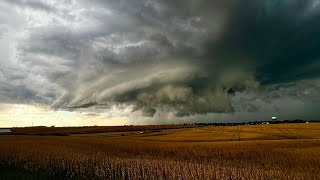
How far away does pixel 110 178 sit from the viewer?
18.4m

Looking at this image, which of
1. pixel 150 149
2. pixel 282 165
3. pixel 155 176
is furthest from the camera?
pixel 150 149

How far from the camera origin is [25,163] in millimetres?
25172

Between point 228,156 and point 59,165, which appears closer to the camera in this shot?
point 59,165

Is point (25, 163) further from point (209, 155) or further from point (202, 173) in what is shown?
point (209, 155)

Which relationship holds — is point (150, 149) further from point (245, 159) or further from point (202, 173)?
point (202, 173)

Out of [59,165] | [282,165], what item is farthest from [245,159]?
[59,165]

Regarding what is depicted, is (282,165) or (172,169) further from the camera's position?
(282,165)

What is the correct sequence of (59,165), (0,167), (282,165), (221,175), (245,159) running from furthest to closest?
(245,159)
(282,165)
(0,167)
(59,165)
(221,175)

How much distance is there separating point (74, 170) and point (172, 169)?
6941 millimetres

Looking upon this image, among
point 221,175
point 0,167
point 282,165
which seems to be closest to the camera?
point 221,175

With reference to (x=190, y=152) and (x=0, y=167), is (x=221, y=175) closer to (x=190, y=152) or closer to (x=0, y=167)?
(x=0, y=167)

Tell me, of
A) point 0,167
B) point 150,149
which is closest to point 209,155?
point 150,149

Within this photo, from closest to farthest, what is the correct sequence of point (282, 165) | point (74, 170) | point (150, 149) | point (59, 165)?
point (74, 170) < point (59, 165) < point (282, 165) < point (150, 149)

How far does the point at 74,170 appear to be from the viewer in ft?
69.7
